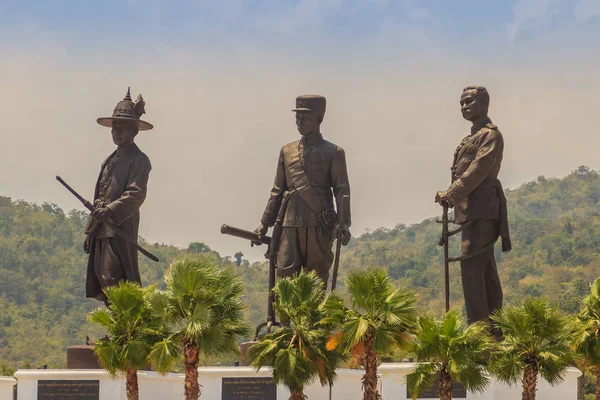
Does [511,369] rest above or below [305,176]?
below

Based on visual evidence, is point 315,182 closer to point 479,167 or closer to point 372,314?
point 479,167

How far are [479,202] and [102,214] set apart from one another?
484 cm

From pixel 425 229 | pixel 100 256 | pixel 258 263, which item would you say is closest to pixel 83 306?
pixel 258 263

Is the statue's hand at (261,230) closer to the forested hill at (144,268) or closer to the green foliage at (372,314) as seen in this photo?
the green foliage at (372,314)

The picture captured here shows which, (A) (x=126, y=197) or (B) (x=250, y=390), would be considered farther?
(A) (x=126, y=197)

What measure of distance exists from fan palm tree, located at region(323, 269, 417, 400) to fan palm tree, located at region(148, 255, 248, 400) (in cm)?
115

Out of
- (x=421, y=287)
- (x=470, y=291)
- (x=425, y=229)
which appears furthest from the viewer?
(x=425, y=229)

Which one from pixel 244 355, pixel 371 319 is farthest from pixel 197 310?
pixel 244 355

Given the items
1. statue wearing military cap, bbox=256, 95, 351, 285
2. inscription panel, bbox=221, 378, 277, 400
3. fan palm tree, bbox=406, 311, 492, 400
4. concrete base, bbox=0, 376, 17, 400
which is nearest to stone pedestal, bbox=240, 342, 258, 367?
inscription panel, bbox=221, 378, 277, 400

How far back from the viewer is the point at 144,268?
6850 centimetres

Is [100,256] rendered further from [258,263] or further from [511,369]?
[258,263]

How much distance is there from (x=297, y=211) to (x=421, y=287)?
46.2 meters

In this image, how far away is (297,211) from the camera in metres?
19.8

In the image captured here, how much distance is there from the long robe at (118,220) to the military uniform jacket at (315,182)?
5.66 feet
